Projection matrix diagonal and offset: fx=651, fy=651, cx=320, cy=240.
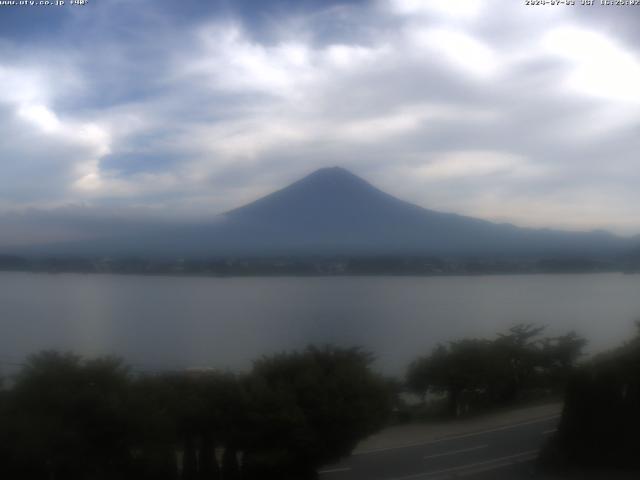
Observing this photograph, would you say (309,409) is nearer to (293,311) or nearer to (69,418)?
(293,311)

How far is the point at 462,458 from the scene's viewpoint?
6.54 m

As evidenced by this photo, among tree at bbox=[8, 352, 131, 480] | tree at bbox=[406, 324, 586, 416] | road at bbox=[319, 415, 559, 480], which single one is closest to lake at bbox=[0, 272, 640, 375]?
tree at bbox=[406, 324, 586, 416]

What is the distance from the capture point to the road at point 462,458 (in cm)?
630

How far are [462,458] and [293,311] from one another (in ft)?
10.9

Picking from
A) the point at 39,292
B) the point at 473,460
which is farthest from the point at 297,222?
the point at 473,460

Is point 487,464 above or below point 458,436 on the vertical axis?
below

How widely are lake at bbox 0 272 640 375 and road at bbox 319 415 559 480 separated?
132 centimetres

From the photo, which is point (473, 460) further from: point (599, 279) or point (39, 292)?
point (39, 292)

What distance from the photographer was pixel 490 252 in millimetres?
9016

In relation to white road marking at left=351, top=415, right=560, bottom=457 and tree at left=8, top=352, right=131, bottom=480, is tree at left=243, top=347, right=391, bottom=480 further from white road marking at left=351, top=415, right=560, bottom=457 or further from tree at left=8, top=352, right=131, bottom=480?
tree at left=8, top=352, right=131, bottom=480

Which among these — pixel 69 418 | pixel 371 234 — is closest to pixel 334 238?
pixel 371 234

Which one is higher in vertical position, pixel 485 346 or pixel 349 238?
pixel 349 238

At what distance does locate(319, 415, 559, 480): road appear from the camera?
248 inches

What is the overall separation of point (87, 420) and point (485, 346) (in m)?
4.66
